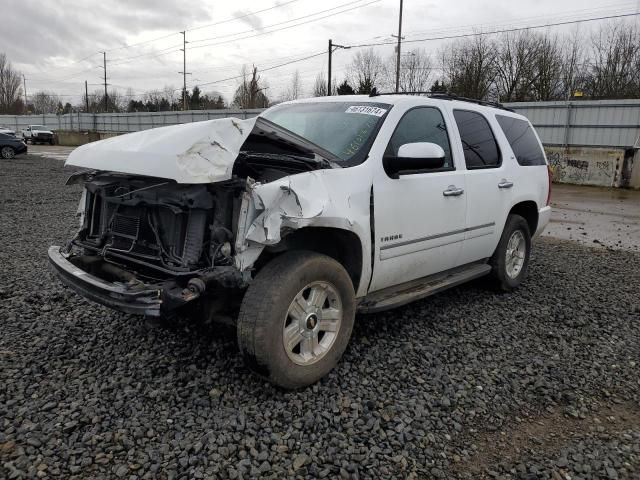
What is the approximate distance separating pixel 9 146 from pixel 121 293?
26335 millimetres

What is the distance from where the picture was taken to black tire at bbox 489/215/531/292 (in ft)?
17.1

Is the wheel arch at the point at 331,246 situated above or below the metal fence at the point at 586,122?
below

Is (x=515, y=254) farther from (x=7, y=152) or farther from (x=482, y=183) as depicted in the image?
(x=7, y=152)

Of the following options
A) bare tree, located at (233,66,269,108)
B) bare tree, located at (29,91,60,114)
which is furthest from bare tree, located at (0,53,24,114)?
bare tree, located at (233,66,269,108)

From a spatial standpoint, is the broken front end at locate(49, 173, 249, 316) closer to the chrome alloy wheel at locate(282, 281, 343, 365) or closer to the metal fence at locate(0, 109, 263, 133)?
the chrome alloy wheel at locate(282, 281, 343, 365)

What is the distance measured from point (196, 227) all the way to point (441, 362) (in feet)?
6.45

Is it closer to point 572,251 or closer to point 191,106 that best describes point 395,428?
point 572,251

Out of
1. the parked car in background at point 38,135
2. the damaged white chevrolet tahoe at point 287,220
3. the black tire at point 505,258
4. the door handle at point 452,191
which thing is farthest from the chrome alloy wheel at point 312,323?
the parked car in background at point 38,135

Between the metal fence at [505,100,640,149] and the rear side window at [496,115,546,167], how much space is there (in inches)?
544

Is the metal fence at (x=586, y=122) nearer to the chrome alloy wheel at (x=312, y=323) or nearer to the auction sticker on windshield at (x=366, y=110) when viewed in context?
the auction sticker on windshield at (x=366, y=110)

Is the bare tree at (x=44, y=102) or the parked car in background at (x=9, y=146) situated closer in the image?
the parked car in background at (x=9, y=146)

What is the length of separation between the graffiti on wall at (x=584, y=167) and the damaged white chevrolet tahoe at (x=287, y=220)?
15089 mm

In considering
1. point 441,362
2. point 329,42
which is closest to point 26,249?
point 441,362

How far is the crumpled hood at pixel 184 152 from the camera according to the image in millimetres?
2852
